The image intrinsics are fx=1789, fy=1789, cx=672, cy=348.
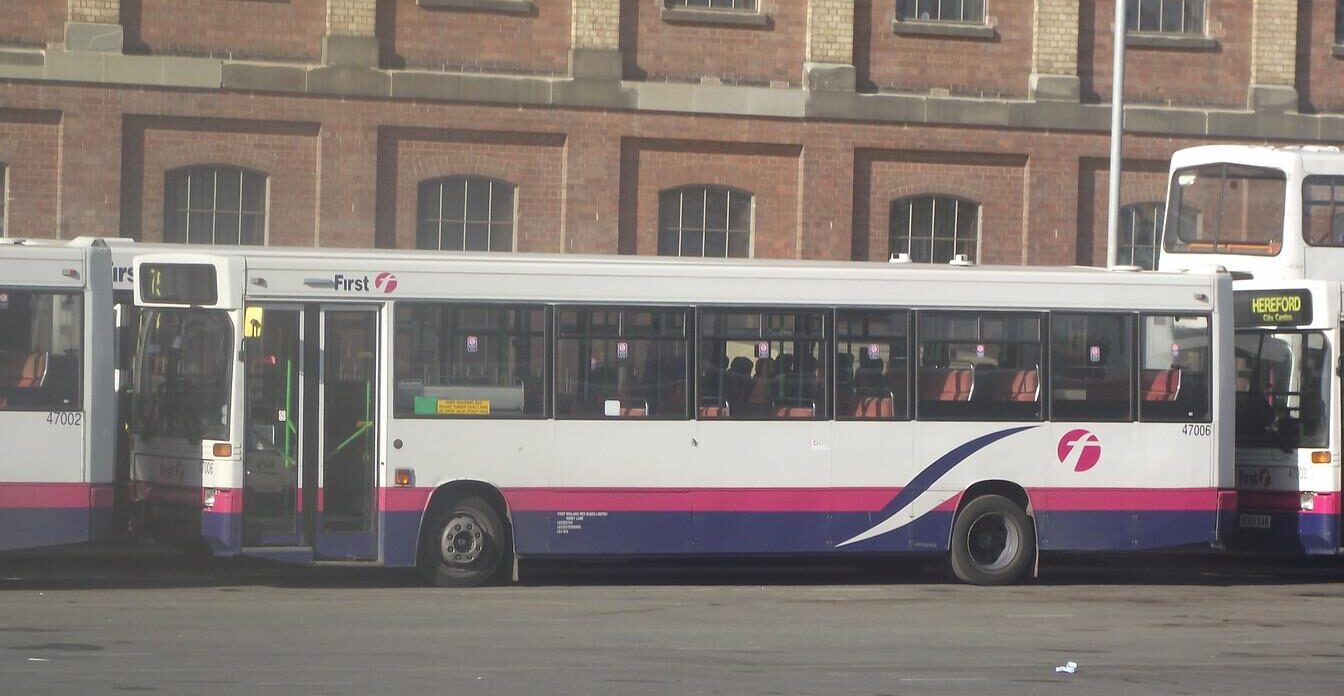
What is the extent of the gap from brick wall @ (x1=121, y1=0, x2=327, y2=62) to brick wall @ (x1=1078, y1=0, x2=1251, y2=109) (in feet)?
37.2

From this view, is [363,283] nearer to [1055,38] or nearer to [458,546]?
[458,546]

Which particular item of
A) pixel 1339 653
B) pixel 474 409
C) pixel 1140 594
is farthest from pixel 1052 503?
pixel 474 409

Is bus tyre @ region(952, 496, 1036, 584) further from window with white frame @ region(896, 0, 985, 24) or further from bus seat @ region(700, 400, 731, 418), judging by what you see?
window with white frame @ region(896, 0, 985, 24)

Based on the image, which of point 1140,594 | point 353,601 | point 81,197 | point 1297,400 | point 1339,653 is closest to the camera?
point 1339,653

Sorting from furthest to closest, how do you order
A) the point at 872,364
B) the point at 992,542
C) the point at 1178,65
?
the point at 1178,65, the point at 992,542, the point at 872,364

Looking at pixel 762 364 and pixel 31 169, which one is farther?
pixel 31 169

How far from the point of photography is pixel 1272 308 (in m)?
17.2

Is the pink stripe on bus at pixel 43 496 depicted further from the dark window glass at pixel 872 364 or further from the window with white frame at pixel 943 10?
the window with white frame at pixel 943 10

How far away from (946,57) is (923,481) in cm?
1206

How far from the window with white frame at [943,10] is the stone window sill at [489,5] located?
5.54m

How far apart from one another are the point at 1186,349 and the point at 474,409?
649 cm

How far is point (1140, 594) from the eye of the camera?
1591 centimetres

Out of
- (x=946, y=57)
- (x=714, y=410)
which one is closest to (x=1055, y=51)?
(x=946, y=57)

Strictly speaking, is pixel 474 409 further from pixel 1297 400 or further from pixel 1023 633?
pixel 1297 400
